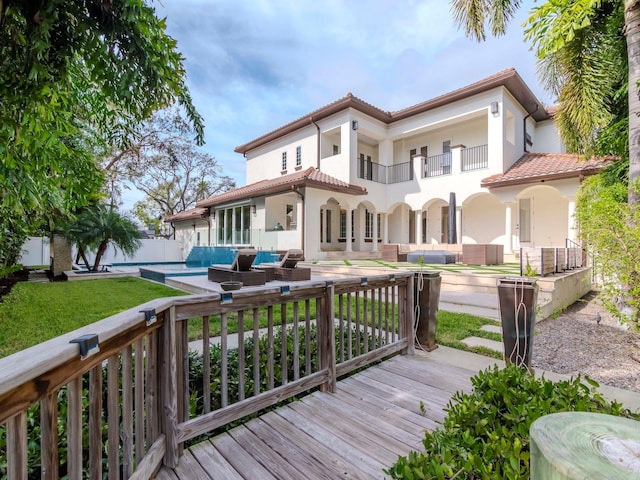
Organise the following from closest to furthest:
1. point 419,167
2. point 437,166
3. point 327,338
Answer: point 327,338 → point 419,167 → point 437,166

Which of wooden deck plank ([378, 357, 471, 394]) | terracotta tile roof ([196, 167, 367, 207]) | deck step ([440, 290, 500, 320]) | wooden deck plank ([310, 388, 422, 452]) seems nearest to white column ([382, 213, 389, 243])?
terracotta tile roof ([196, 167, 367, 207])

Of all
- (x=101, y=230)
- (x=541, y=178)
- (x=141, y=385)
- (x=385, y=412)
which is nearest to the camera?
(x=141, y=385)

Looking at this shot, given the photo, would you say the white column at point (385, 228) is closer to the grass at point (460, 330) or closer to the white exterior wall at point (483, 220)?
the white exterior wall at point (483, 220)

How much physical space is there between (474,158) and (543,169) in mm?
3239

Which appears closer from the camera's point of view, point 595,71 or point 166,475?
point 166,475

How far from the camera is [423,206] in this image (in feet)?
51.0

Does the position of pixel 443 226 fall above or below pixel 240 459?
above

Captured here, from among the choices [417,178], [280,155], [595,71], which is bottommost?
[417,178]

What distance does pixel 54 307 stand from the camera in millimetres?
6809

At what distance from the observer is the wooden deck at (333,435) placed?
2.04 m

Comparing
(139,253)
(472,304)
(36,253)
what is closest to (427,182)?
(472,304)

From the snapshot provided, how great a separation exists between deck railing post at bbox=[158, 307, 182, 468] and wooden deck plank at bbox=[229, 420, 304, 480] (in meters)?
0.47

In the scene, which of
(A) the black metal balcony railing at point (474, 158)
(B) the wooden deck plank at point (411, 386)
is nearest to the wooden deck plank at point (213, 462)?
(B) the wooden deck plank at point (411, 386)

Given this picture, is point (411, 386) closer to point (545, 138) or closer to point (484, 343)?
point (484, 343)
